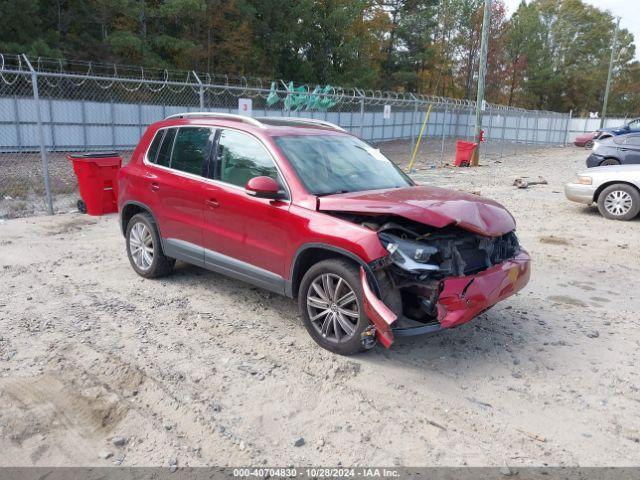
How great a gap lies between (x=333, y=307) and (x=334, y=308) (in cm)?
1

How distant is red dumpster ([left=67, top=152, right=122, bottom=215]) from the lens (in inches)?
361

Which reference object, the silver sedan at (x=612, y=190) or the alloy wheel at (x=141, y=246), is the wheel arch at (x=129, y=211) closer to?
the alloy wheel at (x=141, y=246)

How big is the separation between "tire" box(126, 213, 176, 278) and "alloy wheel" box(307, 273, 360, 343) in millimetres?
2260

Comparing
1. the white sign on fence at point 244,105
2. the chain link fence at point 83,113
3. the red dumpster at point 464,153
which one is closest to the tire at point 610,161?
the chain link fence at point 83,113

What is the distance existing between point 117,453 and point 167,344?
1390mm

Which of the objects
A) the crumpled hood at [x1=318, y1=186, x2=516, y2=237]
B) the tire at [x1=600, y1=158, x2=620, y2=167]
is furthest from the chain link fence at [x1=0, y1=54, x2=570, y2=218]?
the crumpled hood at [x1=318, y1=186, x2=516, y2=237]

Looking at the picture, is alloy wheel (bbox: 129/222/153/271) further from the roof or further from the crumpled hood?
the crumpled hood

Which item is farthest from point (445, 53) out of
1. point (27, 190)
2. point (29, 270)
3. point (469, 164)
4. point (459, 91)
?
point (29, 270)

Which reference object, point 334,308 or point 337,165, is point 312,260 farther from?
point 337,165

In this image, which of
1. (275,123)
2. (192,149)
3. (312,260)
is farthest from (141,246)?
(312,260)

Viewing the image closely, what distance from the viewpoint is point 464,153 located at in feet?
66.8

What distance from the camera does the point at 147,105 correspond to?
67.2 ft

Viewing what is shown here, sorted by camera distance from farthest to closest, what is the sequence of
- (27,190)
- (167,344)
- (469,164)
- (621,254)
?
(469,164)
(27,190)
(621,254)
(167,344)

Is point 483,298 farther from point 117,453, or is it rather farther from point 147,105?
point 147,105
